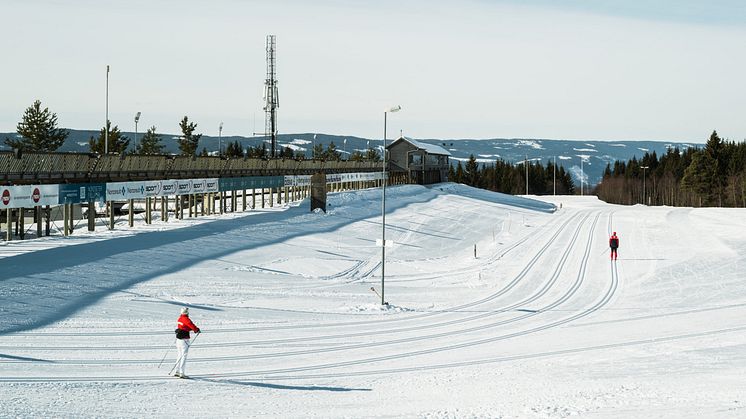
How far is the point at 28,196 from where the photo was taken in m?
36.1

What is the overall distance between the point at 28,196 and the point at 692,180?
4400 inches

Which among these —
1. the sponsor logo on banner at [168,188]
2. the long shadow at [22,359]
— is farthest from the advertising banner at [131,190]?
the long shadow at [22,359]

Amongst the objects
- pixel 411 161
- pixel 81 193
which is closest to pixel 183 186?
pixel 81 193

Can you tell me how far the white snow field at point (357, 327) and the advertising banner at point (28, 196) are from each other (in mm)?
2073

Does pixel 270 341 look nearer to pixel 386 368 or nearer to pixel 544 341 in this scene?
pixel 386 368

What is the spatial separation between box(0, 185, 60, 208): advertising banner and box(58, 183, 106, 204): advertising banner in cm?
51

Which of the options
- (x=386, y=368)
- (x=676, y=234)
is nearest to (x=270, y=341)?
(x=386, y=368)

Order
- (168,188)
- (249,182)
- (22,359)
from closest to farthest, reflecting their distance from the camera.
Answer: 1. (22,359)
2. (168,188)
3. (249,182)

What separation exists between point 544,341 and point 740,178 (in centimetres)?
11182

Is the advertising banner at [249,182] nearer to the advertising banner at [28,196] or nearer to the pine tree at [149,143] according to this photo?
the advertising banner at [28,196]

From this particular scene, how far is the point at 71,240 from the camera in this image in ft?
130

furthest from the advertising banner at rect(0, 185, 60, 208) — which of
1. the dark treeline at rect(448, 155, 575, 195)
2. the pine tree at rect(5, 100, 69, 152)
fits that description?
the dark treeline at rect(448, 155, 575, 195)

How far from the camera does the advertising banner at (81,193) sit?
38.7 metres

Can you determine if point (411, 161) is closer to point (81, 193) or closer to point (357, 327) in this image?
point (81, 193)
